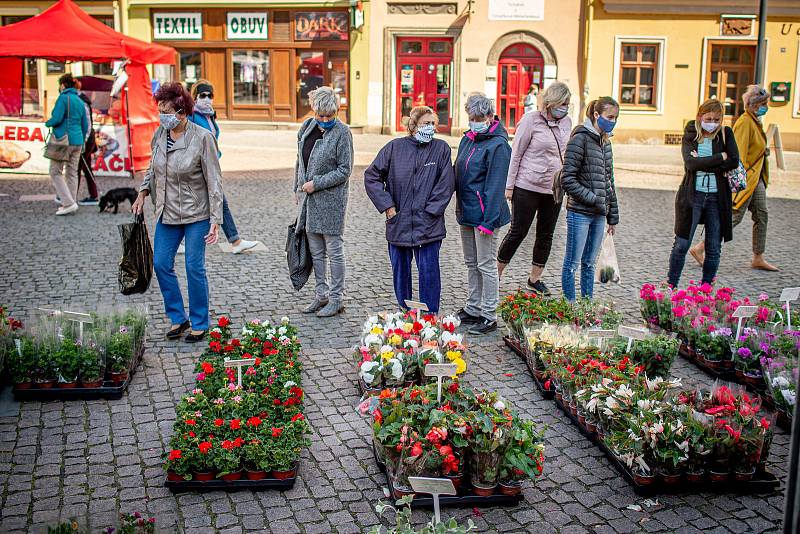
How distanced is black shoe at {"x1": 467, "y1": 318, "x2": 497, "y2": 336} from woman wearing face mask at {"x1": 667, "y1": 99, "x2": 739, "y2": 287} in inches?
79.0

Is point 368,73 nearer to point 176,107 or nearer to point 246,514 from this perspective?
point 176,107

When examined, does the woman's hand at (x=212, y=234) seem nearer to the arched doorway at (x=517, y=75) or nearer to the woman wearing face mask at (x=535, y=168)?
the woman wearing face mask at (x=535, y=168)

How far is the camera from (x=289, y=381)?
5.51 m

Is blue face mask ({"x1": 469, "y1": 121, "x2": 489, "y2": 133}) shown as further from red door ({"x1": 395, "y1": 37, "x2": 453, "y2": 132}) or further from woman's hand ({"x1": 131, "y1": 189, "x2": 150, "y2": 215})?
red door ({"x1": 395, "y1": 37, "x2": 453, "y2": 132})

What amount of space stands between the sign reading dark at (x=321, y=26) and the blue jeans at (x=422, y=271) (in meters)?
21.8

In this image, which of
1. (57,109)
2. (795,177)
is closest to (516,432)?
(57,109)

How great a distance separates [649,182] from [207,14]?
54.0 feet

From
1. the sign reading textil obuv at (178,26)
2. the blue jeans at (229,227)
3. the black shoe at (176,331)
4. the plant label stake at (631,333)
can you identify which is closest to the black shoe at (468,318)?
the plant label stake at (631,333)

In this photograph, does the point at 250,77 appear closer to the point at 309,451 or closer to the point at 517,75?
the point at 517,75

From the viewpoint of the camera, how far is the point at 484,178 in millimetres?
→ 7109

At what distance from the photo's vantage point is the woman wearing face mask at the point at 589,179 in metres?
7.34

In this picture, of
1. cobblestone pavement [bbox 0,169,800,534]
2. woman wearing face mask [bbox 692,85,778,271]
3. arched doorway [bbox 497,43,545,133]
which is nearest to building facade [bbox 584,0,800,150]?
arched doorway [bbox 497,43,545,133]

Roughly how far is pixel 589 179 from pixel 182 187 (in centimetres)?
327

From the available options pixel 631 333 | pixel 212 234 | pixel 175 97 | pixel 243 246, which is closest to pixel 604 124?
pixel 631 333
